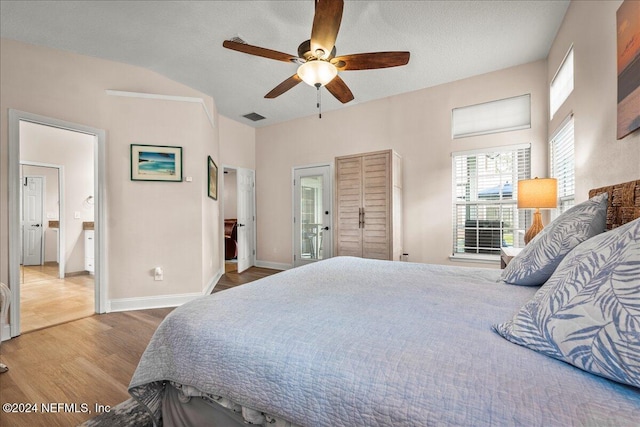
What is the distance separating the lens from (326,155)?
5.11 meters

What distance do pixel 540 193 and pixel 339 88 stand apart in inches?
Answer: 81.0

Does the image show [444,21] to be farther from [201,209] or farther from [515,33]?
[201,209]

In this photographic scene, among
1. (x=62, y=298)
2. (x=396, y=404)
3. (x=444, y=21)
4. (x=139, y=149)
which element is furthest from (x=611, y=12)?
(x=62, y=298)

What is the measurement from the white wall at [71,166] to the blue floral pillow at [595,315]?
6463mm

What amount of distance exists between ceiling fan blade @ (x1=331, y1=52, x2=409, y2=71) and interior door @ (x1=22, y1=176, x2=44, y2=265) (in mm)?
6924

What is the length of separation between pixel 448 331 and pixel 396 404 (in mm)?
331

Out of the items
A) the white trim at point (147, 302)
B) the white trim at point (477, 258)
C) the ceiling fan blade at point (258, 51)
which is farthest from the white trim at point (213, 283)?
the white trim at point (477, 258)

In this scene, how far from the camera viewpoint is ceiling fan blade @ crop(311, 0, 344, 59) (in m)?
1.72

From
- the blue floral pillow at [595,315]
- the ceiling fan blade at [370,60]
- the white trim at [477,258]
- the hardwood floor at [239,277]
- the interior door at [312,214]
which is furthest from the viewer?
the interior door at [312,214]

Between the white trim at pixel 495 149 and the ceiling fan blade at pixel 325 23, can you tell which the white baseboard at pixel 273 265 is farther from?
the ceiling fan blade at pixel 325 23

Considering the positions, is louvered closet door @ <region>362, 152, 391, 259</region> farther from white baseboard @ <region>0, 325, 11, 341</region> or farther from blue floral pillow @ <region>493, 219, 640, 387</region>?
white baseboard @ <region>0, 325, 11, 341</region>

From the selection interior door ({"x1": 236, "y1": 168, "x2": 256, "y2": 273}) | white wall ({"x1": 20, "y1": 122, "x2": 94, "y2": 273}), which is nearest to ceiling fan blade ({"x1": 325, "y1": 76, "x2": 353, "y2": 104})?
interior door ({"x1": 236, "y1": 168, "x2": 256, "y2": 273})

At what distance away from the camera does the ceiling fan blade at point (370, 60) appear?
6.83 feet

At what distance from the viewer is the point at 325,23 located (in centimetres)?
182
